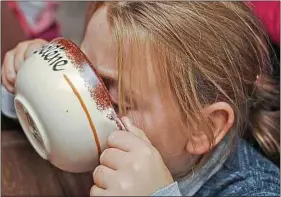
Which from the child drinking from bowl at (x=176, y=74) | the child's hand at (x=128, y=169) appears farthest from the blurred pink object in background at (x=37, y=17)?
the child's hand at (x=128, y=169)

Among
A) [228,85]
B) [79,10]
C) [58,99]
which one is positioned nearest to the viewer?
[58,99]

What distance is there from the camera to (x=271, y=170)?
2.59ft

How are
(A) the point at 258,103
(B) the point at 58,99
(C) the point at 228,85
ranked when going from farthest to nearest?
(A) the point at 258,103 → (C) the point at 228,85 → (B) the point at 58,99

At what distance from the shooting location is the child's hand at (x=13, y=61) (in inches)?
30.8

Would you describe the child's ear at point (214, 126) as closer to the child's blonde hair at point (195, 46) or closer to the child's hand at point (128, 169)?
the child's blonde hair at point (195, 46)

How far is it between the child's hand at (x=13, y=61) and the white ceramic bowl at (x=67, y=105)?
0.53 feet

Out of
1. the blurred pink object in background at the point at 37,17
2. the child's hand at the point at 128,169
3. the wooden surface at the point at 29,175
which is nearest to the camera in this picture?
the child's hand at the point at 128,169

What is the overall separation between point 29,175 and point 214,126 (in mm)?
280

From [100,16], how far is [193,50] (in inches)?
4.9

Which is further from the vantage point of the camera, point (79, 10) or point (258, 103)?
point (79, 10)

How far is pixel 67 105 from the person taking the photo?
0.59 meters

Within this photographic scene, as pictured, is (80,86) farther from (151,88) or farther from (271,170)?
(271,170)

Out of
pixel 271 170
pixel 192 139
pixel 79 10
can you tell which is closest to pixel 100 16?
pixel 192 139

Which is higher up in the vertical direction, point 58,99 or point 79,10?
point 58,99
